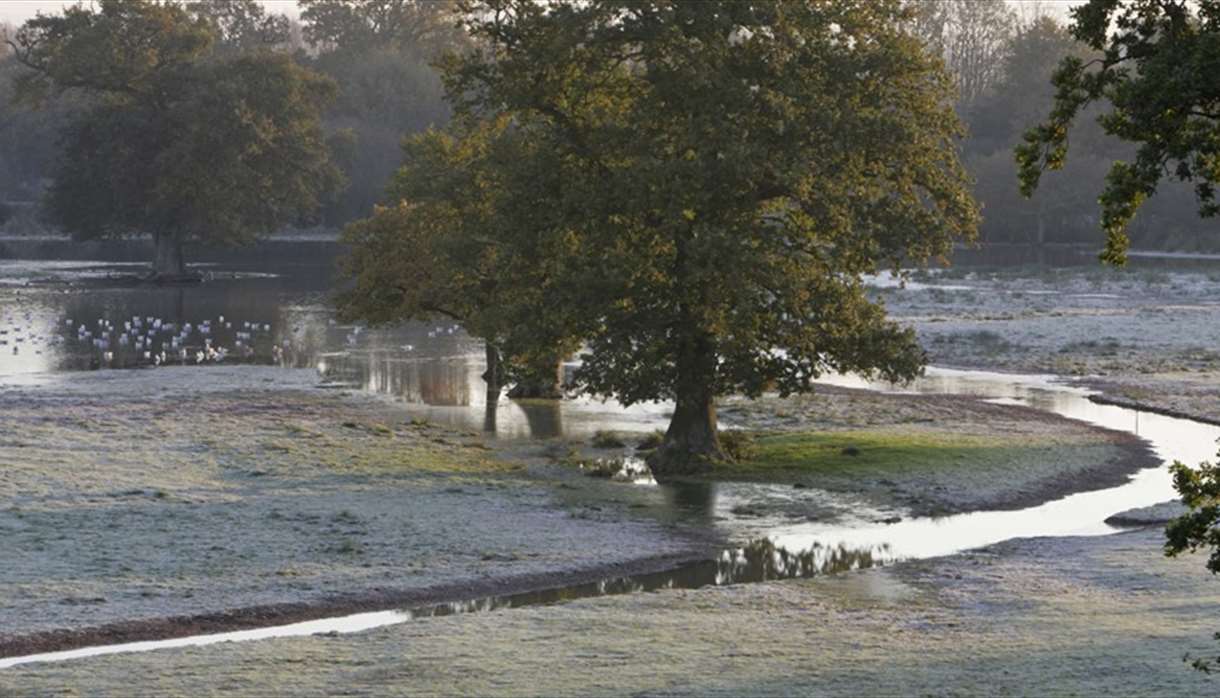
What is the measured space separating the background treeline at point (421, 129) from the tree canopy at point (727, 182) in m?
85.5

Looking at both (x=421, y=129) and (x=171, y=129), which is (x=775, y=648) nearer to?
(x=171, y=129)

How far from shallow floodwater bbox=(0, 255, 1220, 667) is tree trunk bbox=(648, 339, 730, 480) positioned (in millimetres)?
2038

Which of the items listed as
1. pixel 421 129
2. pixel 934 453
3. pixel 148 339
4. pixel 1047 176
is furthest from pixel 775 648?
pixel 421 129

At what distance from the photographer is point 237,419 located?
44.1m

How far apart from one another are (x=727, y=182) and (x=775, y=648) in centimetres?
1608

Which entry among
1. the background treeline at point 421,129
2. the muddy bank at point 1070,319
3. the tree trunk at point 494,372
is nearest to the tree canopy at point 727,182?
the tree trunk at point 494,372

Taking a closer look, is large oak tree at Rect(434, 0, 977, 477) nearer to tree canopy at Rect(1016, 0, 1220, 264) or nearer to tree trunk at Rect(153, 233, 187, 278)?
tree canopy at Rect(1016, 0, 1220, 264)

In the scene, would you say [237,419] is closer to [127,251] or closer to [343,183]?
[343,183]

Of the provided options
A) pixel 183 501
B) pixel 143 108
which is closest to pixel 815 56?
pixel 183 501

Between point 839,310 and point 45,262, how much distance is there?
350 feet

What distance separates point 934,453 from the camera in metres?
40.2

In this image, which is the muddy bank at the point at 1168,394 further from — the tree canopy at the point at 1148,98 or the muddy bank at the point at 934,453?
the tree canopy at the point at 1148,98

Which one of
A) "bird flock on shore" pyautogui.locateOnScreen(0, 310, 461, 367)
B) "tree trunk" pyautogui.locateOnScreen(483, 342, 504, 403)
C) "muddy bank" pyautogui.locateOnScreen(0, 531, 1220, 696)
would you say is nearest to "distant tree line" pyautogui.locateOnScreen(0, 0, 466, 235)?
"bird flock on shore" pyautogui.locateOnScreen(0, 310, 461, 367)

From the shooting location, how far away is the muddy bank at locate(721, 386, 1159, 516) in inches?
1432
